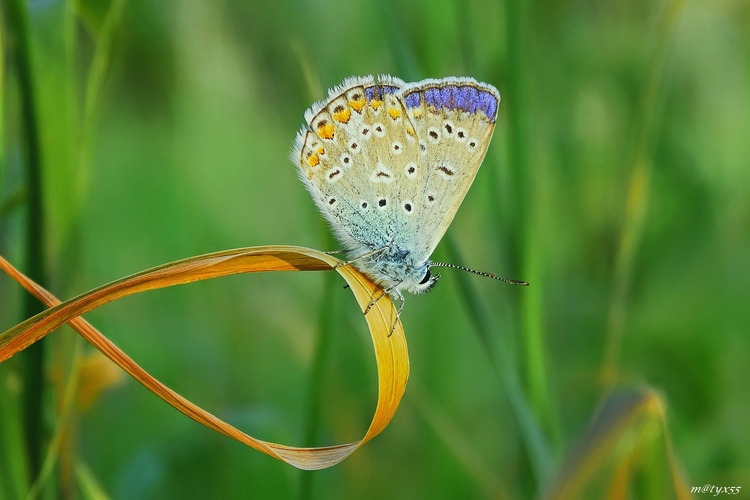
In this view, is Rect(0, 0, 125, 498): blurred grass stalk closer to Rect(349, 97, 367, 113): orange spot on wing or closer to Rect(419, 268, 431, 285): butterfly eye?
Rect(349, 97, 367, 113): orange spot on wing

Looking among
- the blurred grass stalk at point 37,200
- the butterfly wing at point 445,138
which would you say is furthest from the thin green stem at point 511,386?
the blurred grass stalk at point 37,200

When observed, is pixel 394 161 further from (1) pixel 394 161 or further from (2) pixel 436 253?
(2) pixel 436 253

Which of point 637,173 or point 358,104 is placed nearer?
point 358,104

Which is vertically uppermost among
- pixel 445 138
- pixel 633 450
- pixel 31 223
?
pixel 445 138

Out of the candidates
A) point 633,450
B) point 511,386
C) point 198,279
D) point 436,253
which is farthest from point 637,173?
point 198,279

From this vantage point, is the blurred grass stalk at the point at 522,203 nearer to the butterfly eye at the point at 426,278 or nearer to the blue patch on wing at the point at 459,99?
the blue patch on wing at the point at 459,99

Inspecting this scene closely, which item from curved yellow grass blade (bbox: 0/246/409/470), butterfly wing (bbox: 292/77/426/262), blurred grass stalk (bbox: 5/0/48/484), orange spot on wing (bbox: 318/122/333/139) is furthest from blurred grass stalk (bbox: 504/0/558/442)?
blurred grass stalk (bbox: 5/0/48/484)
